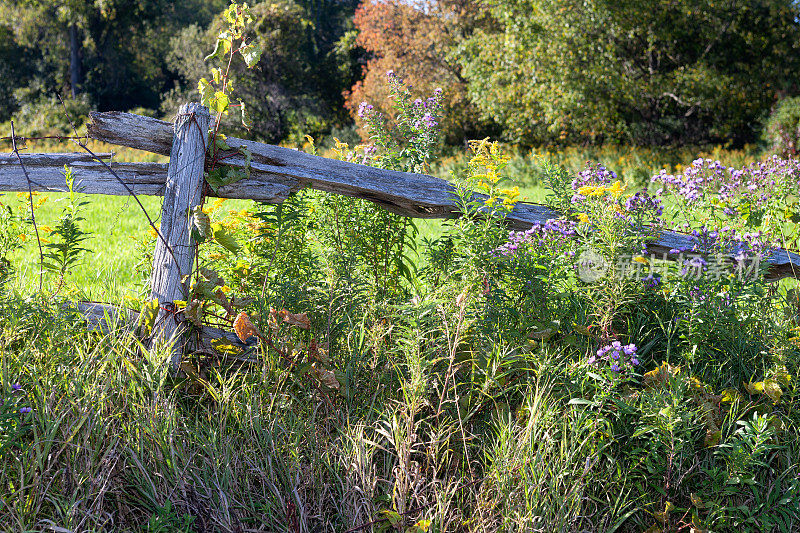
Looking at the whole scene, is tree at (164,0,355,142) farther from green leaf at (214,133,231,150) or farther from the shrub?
green leaf at (214,133,231,150)

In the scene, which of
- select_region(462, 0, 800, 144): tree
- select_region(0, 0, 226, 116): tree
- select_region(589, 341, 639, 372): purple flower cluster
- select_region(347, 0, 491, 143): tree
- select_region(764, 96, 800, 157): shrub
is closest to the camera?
select_region(589, 341, 639, 372): purple flower cluster

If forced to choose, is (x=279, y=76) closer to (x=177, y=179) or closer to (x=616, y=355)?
(x=177, y=179)

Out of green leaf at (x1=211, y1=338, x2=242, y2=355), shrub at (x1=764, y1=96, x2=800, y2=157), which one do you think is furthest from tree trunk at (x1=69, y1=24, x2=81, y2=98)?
green leaf at (x1=211, y1=338, x2=242, y2=355)

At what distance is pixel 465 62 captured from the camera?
671 inches

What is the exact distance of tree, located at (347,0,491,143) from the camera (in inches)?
744

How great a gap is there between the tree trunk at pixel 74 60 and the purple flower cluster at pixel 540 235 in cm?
2557

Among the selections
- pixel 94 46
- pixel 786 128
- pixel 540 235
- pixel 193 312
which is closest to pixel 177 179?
pixel 193 312

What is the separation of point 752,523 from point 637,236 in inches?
53.8

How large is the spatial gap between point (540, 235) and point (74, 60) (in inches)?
1021

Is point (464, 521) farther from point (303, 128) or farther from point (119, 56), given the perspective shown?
point (119, 56)

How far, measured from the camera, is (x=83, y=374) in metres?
2.58

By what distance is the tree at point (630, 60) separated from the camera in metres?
13.3

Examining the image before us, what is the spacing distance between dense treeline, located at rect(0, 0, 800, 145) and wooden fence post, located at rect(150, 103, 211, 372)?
478 cm

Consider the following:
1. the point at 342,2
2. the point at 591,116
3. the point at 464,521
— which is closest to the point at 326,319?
the point at 464,521
